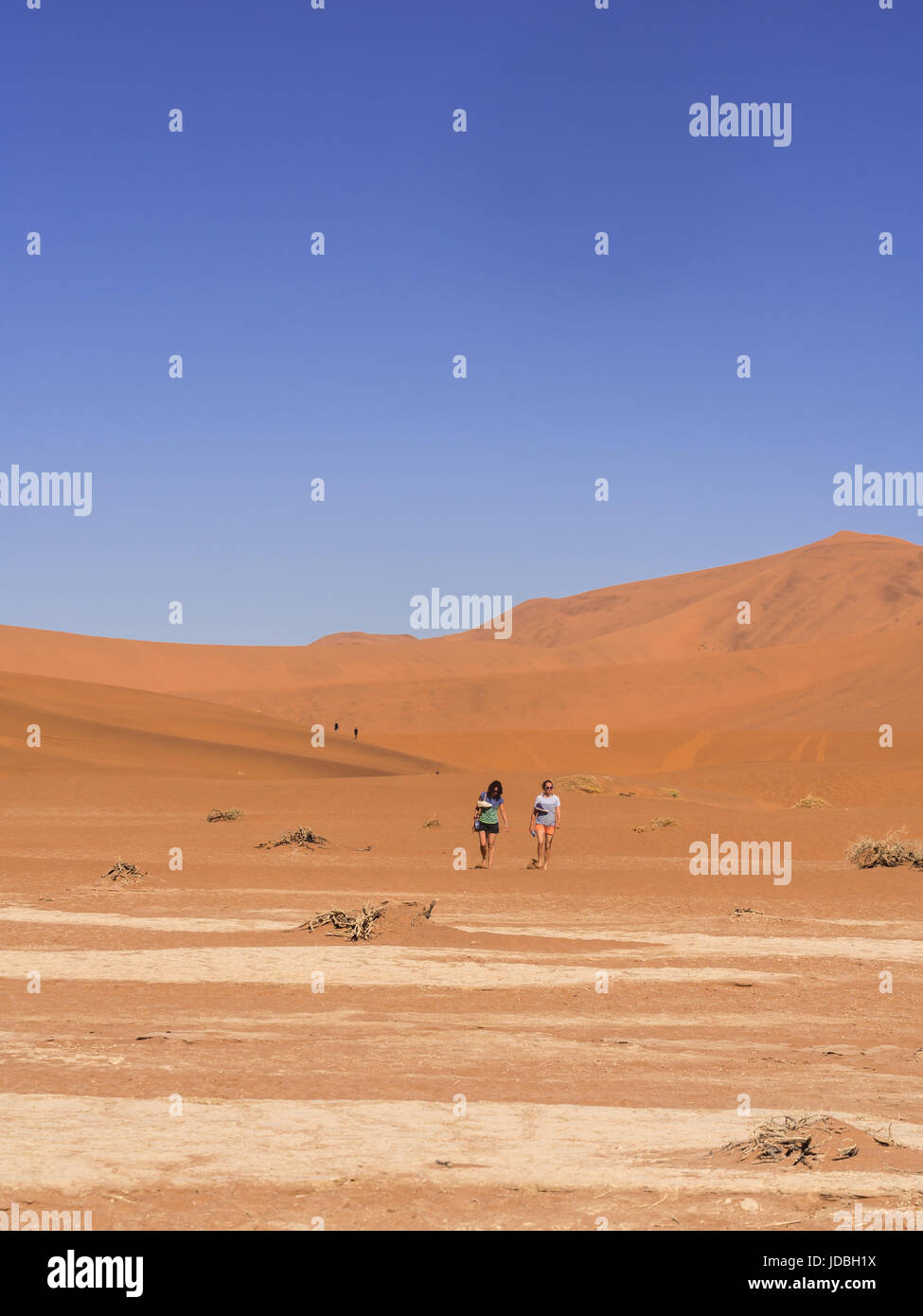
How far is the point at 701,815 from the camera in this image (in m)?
32.2

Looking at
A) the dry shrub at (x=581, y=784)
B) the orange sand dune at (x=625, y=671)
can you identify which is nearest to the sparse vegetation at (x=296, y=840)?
the dry shrub at (x=581, y=784)

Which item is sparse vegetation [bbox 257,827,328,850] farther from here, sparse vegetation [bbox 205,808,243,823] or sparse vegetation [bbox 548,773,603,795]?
sparse vegetation [bbox 548,773,603,795]

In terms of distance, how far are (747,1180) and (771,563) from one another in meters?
167

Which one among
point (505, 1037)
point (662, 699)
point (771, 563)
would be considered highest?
point (771, 563)

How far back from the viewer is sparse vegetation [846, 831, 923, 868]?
23812 millimetres

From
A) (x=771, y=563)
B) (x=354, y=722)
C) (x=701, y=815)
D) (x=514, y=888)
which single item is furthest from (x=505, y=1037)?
(x=771, y=563)

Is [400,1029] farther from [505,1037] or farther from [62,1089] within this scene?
[62,1089]

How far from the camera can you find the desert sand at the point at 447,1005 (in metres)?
6.26

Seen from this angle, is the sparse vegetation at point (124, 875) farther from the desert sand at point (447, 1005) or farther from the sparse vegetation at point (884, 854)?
the sparse vegetation at point (884, 854)

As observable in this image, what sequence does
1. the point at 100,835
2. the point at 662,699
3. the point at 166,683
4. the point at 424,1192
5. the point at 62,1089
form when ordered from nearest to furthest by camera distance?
1. the point at 424,1192
2. the point at 62,1089
3. the point at 100,835
4. the point at 662,699
5. the point at 166,683

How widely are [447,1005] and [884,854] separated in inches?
571

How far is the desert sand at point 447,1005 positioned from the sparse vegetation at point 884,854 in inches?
21.3

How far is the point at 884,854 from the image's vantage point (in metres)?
23.9
